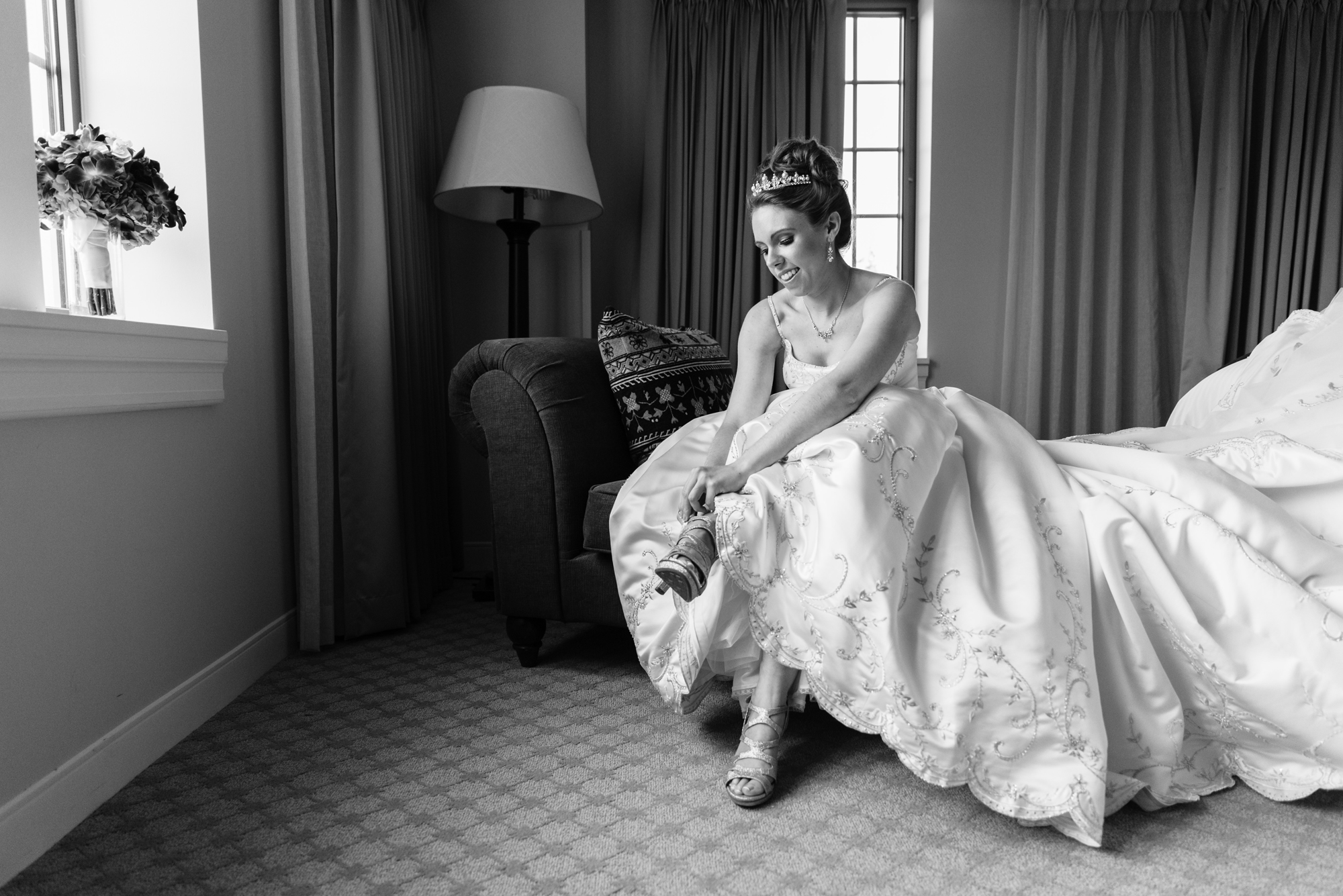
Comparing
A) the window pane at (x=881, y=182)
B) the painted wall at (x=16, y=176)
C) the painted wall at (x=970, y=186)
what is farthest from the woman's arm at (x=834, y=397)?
the window pane at (x=881, y=182)

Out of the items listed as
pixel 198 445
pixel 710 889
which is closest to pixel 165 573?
pixel 198 445

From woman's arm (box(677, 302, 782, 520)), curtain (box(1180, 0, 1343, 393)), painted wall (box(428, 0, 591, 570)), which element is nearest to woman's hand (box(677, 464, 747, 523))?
woman's arm (box(677, 302, 782, 520))

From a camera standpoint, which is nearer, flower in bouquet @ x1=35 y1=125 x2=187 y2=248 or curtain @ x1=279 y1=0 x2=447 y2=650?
flower in bouquet @ x1=35 y1=125 x2=187 y2=248

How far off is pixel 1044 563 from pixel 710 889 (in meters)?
0.76

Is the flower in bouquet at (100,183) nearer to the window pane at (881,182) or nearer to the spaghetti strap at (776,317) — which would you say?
the spaghetti strap at (776,317)

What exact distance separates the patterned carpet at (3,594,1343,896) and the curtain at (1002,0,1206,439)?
7.78 feet

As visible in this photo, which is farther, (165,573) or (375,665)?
(375,665)

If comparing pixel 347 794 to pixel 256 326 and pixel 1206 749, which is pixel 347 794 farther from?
pixel 1206 749

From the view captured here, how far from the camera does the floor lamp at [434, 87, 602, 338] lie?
2.82 meters

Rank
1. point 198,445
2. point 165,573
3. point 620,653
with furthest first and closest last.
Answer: point 620,653
point 198,445
point 165,573

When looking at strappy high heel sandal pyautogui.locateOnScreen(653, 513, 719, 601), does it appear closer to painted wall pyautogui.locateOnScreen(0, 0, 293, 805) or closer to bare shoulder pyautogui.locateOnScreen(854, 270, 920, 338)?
bare shoulder pyautogui.locateOnScreen(854, 270, 920, 338)

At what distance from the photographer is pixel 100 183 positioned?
1659mm

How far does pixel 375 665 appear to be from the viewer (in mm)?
2287

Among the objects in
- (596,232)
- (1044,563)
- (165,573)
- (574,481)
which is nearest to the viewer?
(1044,563)
